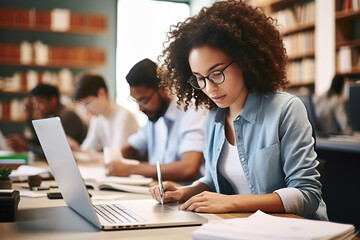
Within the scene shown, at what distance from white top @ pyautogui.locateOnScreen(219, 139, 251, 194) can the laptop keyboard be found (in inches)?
16.0

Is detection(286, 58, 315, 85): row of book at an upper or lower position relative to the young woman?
upper

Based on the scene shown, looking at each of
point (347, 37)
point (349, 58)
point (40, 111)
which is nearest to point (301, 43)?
point (347, 37)

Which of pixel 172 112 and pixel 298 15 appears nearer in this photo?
pixel 172 112

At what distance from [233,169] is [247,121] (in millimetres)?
177

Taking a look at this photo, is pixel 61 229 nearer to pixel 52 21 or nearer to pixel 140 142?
pixel 140 142

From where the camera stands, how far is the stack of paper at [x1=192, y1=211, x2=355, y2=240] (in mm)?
789

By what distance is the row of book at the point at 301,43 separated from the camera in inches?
230

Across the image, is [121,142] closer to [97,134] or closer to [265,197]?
[97,134]

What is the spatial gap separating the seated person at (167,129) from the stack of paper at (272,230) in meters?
1.03

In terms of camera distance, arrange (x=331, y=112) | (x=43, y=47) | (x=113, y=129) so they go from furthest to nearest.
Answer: (x=43, y=47), (x=331, y=112), (x=113, y=129)

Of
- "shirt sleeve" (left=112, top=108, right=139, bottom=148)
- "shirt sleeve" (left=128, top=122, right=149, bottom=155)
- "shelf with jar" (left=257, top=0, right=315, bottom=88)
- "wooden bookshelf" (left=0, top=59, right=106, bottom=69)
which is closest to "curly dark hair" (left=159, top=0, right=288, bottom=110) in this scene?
"shirt sleeve" (left=128, top=122, right=149, bottom=155)

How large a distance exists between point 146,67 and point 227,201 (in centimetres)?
86

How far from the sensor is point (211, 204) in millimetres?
1179

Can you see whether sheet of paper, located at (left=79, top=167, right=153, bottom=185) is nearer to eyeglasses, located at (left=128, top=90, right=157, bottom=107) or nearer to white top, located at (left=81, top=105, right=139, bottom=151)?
eyeglasses, located at (left=128, top=90, right=157, bottom=107)
